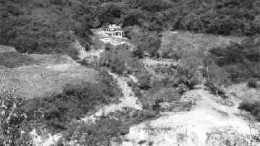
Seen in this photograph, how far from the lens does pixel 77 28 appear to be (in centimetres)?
4166

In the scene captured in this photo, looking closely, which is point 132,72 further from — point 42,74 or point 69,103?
point 69,103

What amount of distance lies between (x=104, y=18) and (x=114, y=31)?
4.46 meters

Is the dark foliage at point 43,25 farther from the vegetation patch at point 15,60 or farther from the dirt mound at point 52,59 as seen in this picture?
the vegetation patch at point 15,60

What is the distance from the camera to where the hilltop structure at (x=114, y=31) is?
4316 centimetres

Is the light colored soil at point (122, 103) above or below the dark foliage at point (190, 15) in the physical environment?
below

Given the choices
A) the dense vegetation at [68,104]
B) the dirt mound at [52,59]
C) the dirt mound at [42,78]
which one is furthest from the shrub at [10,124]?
the dirt mound at [52,59]

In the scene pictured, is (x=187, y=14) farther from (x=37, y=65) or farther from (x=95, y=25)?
(x=37, y=65)

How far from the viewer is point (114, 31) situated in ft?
144

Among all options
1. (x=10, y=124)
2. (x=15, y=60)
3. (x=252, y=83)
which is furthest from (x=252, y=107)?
(x=10, y=124)

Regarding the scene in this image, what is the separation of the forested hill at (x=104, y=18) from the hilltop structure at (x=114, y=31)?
46.0 inches

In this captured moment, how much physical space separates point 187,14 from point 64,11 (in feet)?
44.7

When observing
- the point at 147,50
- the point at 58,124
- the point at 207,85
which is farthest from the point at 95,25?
the point at 58,124

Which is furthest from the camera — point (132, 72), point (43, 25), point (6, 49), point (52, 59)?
point (43, 25)

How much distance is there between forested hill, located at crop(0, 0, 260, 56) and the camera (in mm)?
37375
